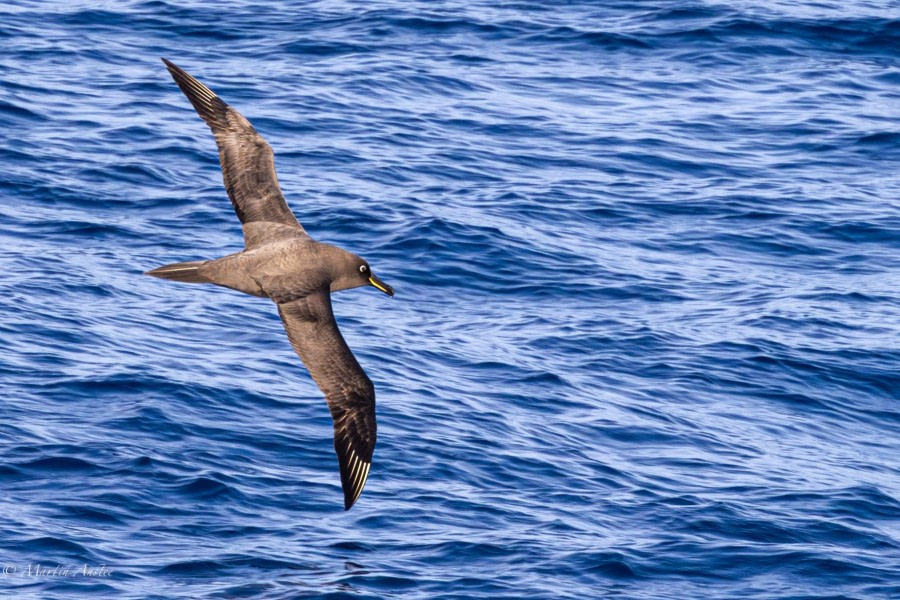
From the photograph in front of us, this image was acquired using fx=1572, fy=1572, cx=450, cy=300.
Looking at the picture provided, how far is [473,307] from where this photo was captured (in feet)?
64.3

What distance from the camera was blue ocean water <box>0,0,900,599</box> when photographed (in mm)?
14664

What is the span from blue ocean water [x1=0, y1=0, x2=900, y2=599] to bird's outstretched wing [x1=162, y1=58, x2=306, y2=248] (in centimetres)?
261

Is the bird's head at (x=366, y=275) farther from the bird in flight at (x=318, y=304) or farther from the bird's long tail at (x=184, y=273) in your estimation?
the bird's long tail at (x=184, y=273)

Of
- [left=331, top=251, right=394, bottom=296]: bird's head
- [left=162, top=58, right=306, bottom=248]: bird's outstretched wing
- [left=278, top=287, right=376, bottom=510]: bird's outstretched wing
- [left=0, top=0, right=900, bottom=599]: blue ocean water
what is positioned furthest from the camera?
[left=0, top=0, right=900, bottom=599]: blue ocean water

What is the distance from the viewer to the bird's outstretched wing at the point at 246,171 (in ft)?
47.7

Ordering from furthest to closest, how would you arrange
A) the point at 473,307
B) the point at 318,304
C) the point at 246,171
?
1. the point at 473,307
2. the point at 246,171
3. the point at 318,304

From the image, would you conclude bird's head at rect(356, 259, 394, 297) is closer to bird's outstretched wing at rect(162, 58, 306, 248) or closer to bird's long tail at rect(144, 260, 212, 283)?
bird's outstretched wing at rect(162, 58, 306, 248)

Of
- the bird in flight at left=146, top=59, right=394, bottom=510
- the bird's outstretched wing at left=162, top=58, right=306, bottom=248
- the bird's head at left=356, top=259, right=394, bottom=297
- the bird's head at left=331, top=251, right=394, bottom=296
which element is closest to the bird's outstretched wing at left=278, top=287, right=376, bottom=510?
the bird in flight at left=146, top=59, right=394, bottom=510

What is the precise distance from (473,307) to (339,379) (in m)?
6.39

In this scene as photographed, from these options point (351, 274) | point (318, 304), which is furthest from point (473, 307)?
point (318, 304)

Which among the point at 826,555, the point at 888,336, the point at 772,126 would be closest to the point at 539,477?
the point at 826,555

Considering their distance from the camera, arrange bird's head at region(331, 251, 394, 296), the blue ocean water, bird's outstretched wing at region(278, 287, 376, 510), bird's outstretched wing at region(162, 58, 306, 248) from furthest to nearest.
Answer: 1. the blue ocean water
2. bird's outstretched wing at region(162, 58, 306, 248)
3. bird's head at region(331, 251, 394, 296)
4. bird's outstretched wing at region(278, 287, 376, 510)

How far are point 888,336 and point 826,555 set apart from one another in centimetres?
537

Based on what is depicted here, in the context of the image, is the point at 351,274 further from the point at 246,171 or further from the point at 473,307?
the point at 473,307
